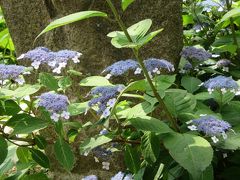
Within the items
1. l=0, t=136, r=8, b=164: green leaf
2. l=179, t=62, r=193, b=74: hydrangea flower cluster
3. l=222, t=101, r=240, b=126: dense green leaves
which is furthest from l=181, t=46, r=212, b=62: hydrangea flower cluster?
l=0, t=136, r=8, b=164: green leaf

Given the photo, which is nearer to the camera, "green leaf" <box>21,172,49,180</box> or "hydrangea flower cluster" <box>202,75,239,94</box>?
"hydrangea flower cluster" <box>202,75,239,94</box>

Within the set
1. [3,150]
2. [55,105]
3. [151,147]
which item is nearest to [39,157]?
[3,150]

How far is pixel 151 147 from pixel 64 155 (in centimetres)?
32

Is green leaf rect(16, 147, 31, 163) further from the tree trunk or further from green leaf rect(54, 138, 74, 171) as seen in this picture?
the tree trunk

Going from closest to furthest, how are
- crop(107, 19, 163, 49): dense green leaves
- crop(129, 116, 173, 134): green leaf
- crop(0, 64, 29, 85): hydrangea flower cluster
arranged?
crop(107, 19, 163, 49): dense green leaves → crop(129, 116, 173, 134): green leaf → crop(0, 64, 29, 85): hydrangea flower cluster

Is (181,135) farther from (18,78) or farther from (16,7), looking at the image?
(16,7)

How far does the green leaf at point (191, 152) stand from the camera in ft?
4.15

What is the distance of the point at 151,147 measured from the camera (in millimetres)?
1426

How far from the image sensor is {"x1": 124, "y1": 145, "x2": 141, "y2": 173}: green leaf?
1537mm

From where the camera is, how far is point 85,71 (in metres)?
2.13

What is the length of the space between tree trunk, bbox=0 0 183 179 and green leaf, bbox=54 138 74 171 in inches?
22.6

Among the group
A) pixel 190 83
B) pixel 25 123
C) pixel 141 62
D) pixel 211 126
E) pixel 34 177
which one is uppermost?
pixel 141 62

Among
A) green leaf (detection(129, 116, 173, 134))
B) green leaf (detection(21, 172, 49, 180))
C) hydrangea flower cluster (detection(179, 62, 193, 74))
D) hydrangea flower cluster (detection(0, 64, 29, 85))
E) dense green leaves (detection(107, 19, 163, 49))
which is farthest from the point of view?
hydrangea flower cluster (detection(179, 62, 193, 74))

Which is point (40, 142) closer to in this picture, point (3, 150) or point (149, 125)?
point (3, 150)
